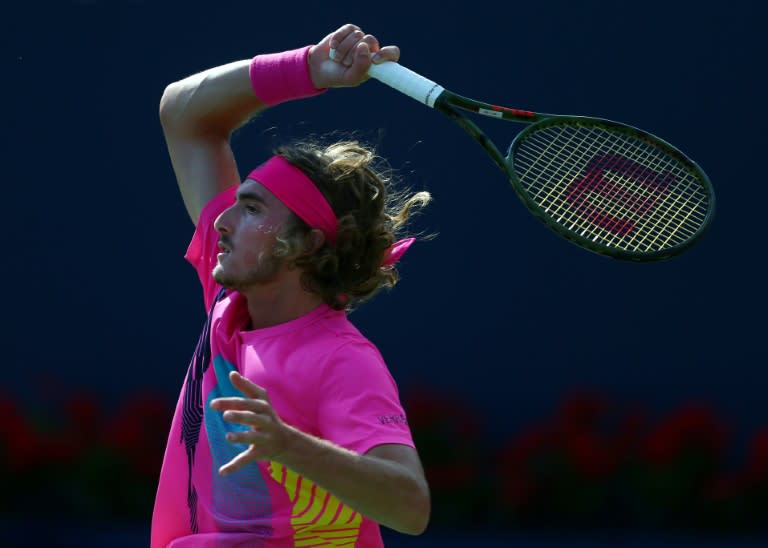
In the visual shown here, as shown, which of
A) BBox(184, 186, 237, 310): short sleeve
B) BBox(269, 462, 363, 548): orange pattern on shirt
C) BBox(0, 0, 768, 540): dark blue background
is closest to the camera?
BBox(269, 462, 363, 548): orange pattern on shirt

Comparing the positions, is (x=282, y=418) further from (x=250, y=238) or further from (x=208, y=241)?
(x=208, y=241)

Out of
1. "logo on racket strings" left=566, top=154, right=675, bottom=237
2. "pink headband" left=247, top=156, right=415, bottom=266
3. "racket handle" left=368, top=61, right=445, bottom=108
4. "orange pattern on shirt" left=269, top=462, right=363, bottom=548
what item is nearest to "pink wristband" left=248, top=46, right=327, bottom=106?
"racket handle" left=368, top=61, right=445, bottom=108

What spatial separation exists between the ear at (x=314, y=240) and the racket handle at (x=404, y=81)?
42cm

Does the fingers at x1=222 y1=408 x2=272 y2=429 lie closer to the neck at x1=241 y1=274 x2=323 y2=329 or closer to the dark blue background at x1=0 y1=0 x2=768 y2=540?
the neck at x1=241 y1=274 x2=323 y2=329

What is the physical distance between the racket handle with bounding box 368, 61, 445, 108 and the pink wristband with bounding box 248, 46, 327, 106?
0.55 feet

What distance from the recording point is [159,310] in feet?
18.3

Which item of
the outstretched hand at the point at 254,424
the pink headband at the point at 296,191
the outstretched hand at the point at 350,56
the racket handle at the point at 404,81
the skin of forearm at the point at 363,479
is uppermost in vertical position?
the outstretched hand at the point at 350,56

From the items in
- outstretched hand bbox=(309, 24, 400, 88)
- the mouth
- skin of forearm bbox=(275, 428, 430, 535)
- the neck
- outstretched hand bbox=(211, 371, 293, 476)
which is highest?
outstretched hand bbox=(309, 24, 400, 88)

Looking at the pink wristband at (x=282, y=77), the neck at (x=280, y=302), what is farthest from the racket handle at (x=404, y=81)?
the neck at (x=280, y=302)

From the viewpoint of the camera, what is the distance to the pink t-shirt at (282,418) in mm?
2701

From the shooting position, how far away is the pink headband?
297cm

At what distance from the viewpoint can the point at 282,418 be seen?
2758 millimetres

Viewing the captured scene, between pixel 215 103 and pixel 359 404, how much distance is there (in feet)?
3.26

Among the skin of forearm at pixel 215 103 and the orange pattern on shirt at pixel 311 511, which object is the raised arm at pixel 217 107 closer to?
the skin of forearm at pixel 215 103
